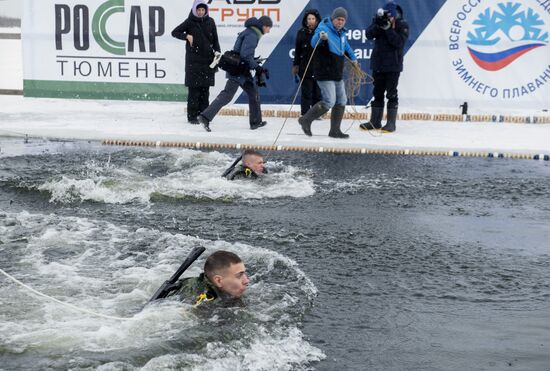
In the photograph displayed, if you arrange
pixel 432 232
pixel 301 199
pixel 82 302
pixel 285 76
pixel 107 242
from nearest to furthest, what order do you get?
1. pixel 82 302
2. pixel 107 242
3. pixel 432 232
4. pixel 301 199
5. pixel 285 76

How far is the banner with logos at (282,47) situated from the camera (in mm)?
15422

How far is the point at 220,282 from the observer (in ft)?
20.1

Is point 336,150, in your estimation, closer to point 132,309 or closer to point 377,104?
point 377,104

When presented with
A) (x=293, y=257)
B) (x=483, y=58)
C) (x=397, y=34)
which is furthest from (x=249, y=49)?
(x=293, y=257)

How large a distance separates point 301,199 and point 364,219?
1051mm

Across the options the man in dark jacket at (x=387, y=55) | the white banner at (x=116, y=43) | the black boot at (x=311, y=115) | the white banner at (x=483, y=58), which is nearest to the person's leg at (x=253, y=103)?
the black boot at (x=311, y=115)

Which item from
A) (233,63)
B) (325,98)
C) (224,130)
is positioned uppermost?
(233,63)

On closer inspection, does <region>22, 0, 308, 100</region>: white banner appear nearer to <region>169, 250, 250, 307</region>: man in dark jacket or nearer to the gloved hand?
the gloved hand

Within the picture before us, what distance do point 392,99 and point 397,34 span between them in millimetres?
→ 1073

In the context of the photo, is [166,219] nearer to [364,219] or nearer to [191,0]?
[364,219]

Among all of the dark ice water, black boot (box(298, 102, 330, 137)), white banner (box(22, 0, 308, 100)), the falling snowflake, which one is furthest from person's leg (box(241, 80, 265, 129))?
the falling snowflake

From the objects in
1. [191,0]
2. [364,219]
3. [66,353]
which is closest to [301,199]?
[364,219]

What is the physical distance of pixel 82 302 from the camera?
6.42 m

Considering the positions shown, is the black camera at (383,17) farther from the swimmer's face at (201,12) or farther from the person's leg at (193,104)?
the person's leg at (193,104)
